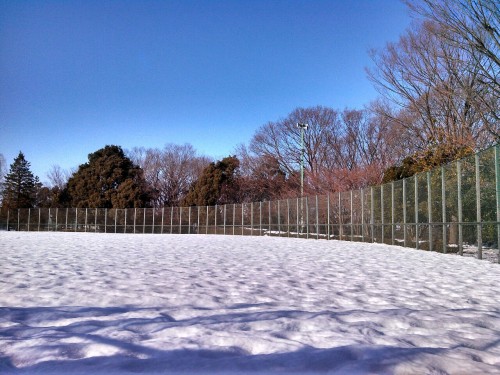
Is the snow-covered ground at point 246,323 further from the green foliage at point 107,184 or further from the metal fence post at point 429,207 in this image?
the green foliage at point 107,184

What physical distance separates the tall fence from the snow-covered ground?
398 centimetres

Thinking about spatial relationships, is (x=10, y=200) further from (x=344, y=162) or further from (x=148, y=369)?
(x=148, y=369)

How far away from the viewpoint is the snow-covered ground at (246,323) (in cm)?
270

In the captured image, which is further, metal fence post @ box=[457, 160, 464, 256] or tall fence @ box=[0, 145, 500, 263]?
metal fence post @ box=[457, 160, 464, 256]

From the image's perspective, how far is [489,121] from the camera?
16.8 meters

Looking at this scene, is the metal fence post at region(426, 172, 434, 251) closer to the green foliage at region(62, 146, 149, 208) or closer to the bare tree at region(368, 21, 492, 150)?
the bare tree at region(368, 21, 492, 150)

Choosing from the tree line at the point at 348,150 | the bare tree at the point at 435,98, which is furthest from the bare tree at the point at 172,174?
the bare tree at the point at 435,98

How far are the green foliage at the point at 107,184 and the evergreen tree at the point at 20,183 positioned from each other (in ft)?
33.9

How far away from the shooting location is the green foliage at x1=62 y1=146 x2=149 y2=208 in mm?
43406

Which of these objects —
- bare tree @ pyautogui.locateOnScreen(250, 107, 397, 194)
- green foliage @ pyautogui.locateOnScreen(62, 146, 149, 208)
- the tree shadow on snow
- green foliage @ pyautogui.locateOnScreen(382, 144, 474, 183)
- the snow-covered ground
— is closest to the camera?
the tree shadow on snow

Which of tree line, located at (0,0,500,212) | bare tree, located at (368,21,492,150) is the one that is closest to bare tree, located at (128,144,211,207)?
tree line, located at (0,0,500,212)

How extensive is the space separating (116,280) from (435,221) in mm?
9469

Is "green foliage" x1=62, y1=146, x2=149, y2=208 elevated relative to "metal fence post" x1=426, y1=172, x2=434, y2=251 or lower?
elevated

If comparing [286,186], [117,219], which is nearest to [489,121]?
[286,186]
